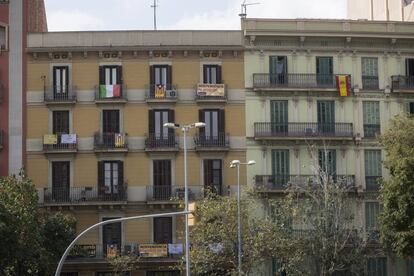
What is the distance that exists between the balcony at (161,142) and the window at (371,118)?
11769mm

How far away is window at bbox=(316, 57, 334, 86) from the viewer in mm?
57312

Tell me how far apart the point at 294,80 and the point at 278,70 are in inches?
45.7

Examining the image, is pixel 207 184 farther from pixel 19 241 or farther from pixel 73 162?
pixel 19 241

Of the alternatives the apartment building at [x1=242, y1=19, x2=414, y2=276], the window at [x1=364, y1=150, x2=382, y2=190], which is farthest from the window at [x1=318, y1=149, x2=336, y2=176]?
the window at [x1=364, y1=150, x2=382, y2=190]

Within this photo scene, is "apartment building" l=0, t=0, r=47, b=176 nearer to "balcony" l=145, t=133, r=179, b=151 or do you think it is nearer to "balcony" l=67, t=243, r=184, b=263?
"balcony" l=67, t=243, r=184, b=263

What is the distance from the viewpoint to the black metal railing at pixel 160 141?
2196 inches

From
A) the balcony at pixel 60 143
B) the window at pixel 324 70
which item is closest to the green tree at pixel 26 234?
the balcony at pixel 60 143

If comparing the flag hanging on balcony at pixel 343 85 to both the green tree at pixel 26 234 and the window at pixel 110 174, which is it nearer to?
the window at pixel 110 174

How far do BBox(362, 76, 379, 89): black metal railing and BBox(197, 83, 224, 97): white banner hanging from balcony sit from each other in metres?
A: 8.93

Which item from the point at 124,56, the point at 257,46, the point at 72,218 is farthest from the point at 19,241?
the point at 257,46

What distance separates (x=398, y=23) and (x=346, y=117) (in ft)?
22.4

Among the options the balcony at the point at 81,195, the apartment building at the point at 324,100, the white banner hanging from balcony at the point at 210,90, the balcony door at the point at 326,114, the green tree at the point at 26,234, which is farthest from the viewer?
the balcony door at the point at 326,114

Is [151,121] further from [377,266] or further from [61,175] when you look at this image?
[377,266]

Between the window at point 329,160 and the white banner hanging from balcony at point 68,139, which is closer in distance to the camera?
the white banner hanging from balcony at point 68,139
